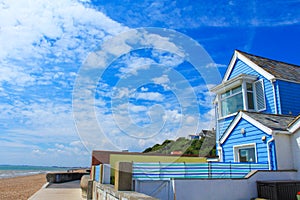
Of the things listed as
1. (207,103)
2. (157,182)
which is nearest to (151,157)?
(207,103)

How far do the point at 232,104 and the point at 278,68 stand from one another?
2.85 m

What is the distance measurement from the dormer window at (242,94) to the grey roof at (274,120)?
141 cm

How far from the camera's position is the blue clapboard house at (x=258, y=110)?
8148 mm

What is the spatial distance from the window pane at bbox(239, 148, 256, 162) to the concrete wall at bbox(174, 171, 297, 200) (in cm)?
187

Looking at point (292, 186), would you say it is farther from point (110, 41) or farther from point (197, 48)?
point (110, 41)

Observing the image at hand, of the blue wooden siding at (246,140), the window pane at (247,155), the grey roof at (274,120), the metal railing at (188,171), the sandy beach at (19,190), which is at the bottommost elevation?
the sandy beach at (19,190)

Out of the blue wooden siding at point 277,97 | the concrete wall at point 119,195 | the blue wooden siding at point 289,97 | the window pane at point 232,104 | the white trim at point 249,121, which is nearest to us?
the concrete wall at point 119,195

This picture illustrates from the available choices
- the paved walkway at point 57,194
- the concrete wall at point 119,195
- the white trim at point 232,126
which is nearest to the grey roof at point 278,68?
the white trim at point 232,126

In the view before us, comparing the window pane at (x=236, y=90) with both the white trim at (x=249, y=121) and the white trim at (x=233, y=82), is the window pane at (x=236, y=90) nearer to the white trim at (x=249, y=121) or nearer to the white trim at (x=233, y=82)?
the white trim at (x=233, y=82)

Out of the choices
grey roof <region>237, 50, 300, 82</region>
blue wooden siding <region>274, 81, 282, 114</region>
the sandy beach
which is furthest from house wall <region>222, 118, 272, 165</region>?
the sandy beach

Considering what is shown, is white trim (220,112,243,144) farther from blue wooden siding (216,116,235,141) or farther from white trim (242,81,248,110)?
white trim (242,81,248,110)

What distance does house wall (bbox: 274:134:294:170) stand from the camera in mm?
7922

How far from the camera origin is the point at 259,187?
7035 mm

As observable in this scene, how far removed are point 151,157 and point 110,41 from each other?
707 centimetres
